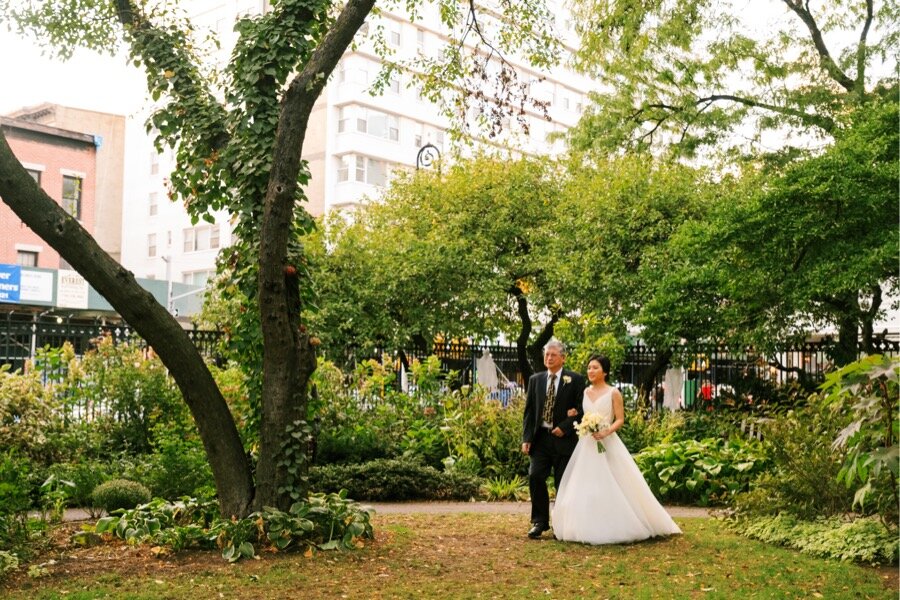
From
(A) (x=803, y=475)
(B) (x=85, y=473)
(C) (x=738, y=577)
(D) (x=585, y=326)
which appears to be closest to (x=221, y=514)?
(B) (x=85, y=473)

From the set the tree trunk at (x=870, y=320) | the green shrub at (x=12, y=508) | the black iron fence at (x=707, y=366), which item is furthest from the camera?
the black iron fence at (x=707, y=366)

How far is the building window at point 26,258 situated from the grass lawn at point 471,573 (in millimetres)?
39481

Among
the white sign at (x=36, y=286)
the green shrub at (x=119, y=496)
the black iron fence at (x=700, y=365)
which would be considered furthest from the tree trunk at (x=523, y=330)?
the white sign at (x=36, y=286)

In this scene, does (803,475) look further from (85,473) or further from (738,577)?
(85,473)

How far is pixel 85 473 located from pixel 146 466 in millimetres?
1047

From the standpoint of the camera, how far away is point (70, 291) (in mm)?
45219

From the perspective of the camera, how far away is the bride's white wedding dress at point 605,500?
996 cm

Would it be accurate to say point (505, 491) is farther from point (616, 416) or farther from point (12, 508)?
point (12, 508)

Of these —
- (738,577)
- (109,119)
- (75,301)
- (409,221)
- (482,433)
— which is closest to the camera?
(738,577)

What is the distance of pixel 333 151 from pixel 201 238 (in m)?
9.84

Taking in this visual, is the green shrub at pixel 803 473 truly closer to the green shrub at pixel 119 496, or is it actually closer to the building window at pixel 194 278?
the green shrub at pixel 119 496

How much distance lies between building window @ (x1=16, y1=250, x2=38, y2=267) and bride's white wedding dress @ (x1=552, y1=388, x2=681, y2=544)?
40.1 metres

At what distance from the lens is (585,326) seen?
61.3 feet

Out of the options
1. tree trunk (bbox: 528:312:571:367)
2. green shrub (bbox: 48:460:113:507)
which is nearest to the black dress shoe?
green shrub (bbox: 48:460:113:507)
